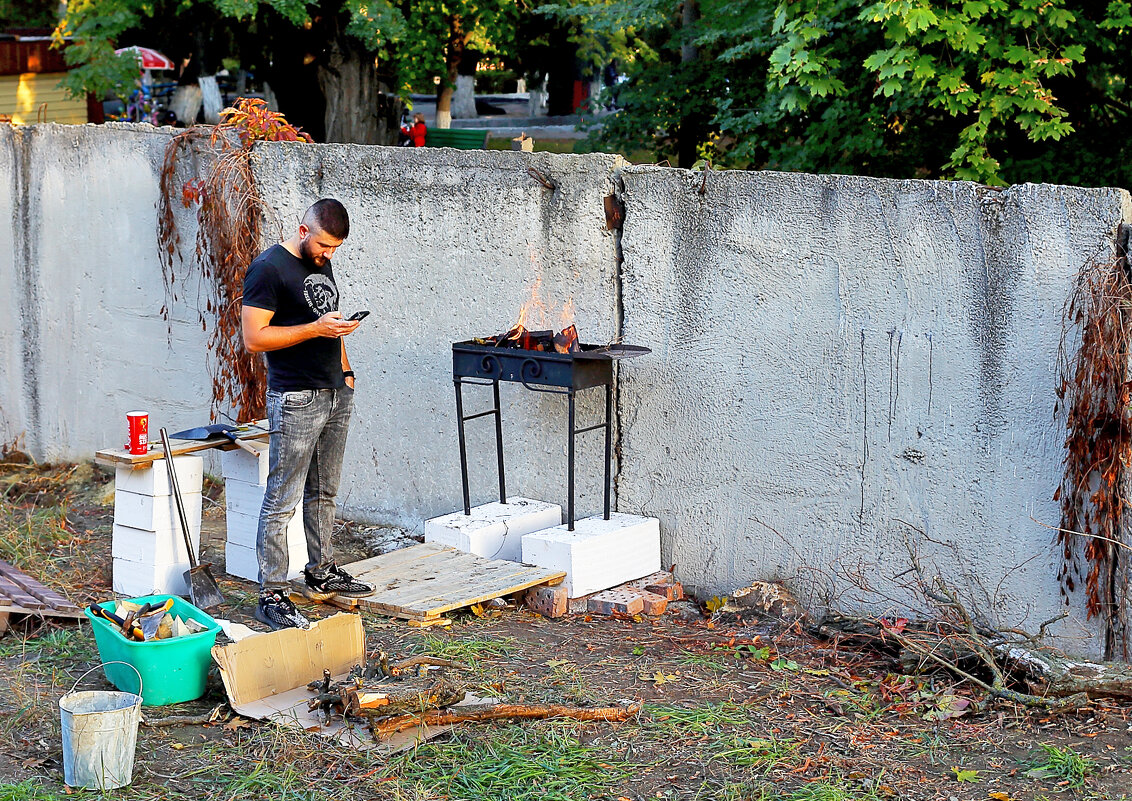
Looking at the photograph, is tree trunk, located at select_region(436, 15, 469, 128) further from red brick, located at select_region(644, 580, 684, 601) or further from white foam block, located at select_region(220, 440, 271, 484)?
red brick, located at select_region(644, 580, 684, 601)

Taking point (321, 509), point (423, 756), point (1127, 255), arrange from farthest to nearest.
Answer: point (321, 509)
point (1127, 255)
point (423, 756)

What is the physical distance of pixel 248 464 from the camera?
5.91m

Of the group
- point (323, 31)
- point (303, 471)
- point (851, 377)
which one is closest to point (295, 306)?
point (303, 471)

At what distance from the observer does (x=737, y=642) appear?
5.20 metres

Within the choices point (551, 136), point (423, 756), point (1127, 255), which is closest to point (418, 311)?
point (423, 756)

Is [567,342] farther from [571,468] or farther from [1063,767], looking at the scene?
[1063,767]

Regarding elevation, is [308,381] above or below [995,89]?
below

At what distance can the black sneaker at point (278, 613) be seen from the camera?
517 cm

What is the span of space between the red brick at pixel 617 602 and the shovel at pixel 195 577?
1.78m

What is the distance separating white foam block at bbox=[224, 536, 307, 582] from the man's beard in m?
1.51

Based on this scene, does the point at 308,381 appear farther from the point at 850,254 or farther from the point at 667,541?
the point at 850,254

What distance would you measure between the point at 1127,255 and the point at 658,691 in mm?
2497

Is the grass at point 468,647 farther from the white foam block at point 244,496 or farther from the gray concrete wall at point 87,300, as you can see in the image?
the gray concrete wall at point 87,300

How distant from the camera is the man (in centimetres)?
504
